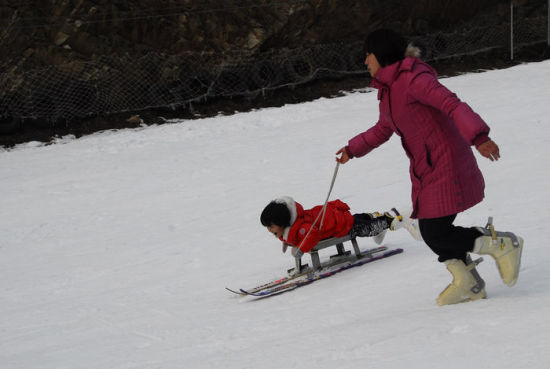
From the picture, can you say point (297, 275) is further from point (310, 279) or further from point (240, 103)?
point (240, 103)

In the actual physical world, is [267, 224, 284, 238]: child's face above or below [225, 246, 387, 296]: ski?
above

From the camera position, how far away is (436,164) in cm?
318

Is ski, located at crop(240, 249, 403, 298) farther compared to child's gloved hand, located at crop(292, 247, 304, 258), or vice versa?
child's gloved hand, located at crop(292, 247, 304, 258)

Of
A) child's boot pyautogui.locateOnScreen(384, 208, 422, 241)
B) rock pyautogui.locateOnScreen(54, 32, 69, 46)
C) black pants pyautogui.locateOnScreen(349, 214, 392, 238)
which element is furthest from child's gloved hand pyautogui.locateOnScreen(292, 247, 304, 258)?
rock pyautogui.locateOnScreen(54, 32, 69, 46)

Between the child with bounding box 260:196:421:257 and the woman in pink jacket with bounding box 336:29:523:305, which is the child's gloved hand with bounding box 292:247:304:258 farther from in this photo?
the woman in pink jacket with bounding box 336:29:523:305

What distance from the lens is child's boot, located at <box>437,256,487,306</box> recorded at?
10.9 feet

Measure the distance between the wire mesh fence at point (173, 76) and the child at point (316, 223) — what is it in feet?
28.6

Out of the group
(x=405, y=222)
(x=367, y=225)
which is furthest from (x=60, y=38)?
(x=405, y=222)

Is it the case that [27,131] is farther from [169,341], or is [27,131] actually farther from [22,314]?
[169,341]

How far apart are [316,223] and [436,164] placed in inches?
66.2

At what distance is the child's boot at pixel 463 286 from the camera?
3.32m

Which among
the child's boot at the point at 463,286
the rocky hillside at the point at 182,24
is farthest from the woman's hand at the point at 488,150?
the rocky hillside at the point at 182,24

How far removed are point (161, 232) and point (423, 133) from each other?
4284 mm

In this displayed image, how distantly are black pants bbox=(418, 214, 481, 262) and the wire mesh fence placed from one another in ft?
33.7
